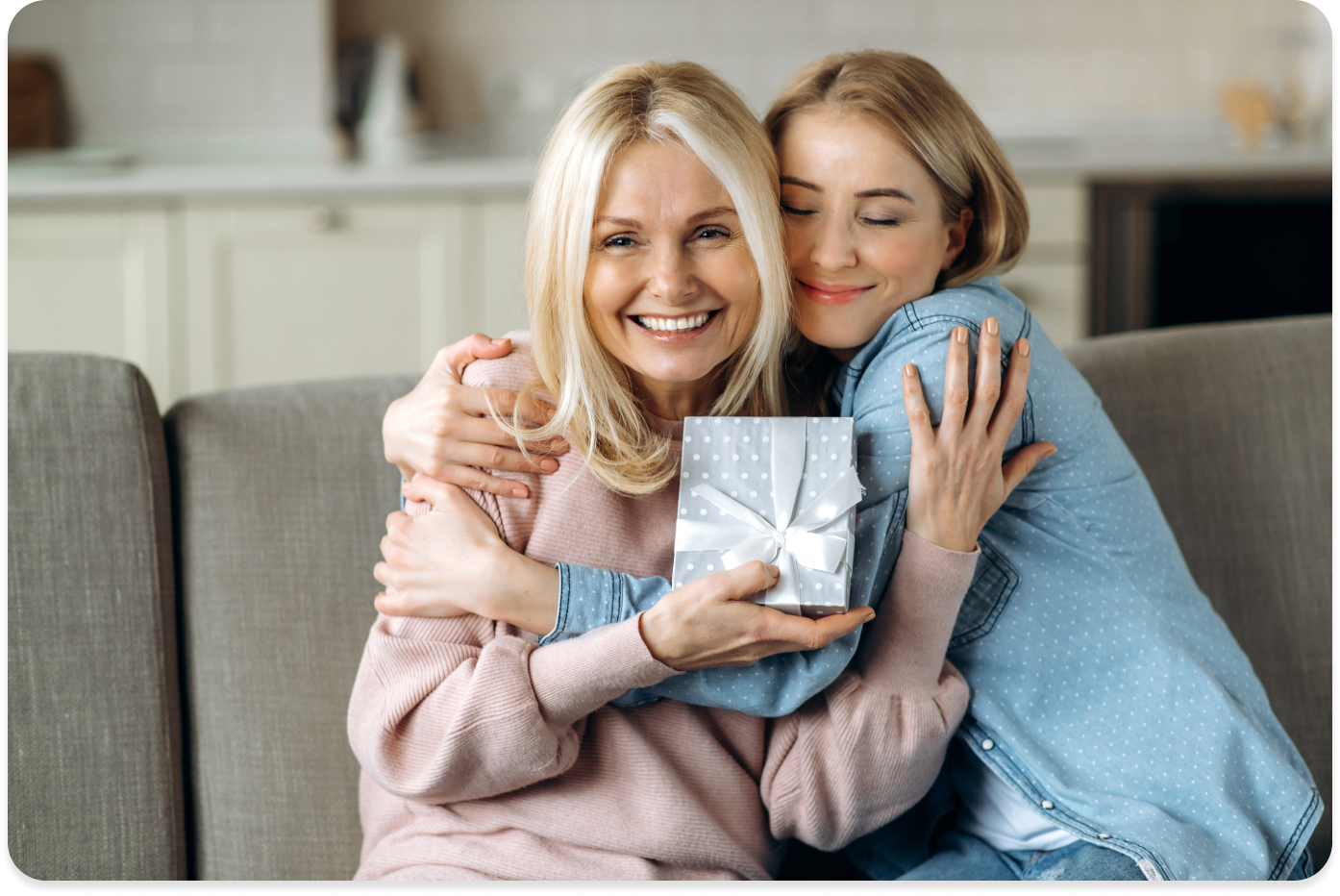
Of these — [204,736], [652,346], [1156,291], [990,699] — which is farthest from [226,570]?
[1156,291]

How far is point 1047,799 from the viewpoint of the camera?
A: 114 cm

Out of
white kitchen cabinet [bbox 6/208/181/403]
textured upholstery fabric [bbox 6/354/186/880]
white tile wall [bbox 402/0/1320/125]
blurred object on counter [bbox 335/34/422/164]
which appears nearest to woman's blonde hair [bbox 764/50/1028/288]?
textured upholstery fabric [bbox 6/354/186/880]

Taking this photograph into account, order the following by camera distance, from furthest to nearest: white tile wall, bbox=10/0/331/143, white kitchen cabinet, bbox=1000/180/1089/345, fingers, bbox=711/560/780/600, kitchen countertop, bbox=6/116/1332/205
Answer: white tile wall, bbox=10/0/331/143
white kitchen cabinet, bbox=1000/180/1089/345
kitchen countertop, bbox=6/116/1332/205
fingers, bbox=711/560/780/600

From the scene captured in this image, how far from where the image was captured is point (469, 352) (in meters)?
1.22

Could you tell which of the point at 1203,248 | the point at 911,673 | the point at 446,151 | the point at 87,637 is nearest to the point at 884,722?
the point at 911,673

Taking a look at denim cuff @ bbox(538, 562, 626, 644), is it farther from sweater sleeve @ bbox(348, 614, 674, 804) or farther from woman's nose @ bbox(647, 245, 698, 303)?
woman's nose @ bbox(647, 245, 698, 303)

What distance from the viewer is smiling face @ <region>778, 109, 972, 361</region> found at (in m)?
1.15

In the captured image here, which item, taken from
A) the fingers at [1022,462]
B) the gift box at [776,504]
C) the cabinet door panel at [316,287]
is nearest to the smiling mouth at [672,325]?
the gift box at [776,504]

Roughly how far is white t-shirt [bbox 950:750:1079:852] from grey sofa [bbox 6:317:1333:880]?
0.45 meters

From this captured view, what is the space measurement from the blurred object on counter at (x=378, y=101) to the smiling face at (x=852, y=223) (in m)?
2.28

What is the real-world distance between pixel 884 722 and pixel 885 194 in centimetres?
51

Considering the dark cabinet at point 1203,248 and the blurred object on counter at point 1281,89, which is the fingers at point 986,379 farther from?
the blurred object on counter at point 1281,89

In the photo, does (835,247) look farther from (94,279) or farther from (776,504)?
(94,279)
